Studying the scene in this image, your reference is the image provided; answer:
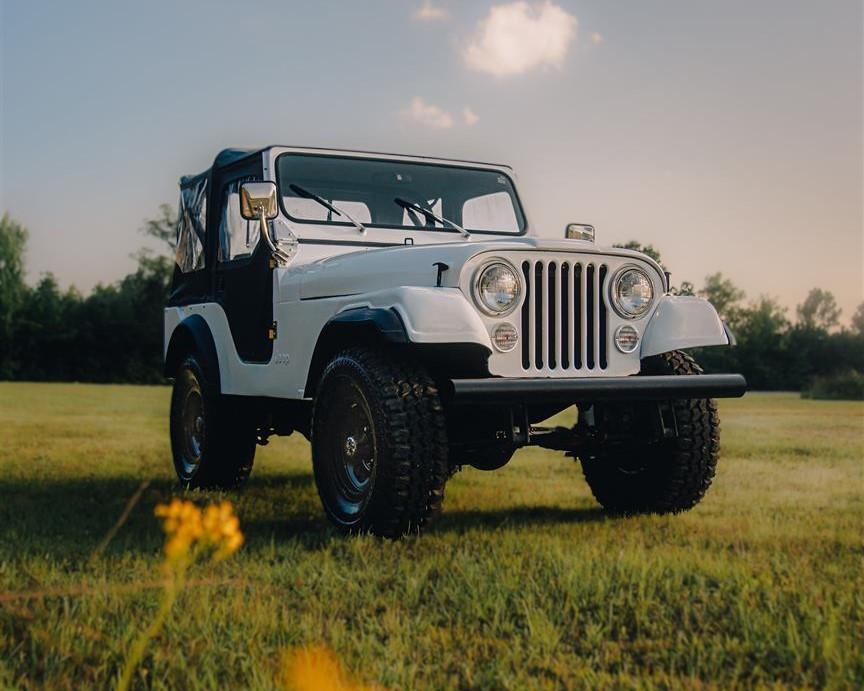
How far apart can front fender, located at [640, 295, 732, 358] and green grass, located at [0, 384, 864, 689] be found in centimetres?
101

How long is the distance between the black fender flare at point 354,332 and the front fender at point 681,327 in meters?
1.47

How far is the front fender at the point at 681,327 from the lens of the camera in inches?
218

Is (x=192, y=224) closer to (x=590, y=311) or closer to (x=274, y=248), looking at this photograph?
(x=274, y=248)

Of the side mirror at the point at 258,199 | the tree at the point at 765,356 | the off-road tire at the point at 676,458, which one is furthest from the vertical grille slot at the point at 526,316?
the tree at the point at 765,356

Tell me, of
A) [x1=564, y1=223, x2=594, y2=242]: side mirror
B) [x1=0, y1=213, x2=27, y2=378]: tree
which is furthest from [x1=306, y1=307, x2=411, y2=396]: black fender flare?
[x1=0, y1=213, x2=27, y2=378]: tree

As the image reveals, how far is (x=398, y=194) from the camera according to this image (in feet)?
22.8

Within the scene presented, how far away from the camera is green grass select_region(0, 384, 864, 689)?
10.5 ft

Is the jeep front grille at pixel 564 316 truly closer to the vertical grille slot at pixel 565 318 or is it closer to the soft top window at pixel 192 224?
the vertical grille slot at pixel 565 318

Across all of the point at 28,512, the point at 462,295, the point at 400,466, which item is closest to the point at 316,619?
the point at 400,466

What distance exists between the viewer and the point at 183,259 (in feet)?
26.9

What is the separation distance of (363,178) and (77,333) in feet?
151

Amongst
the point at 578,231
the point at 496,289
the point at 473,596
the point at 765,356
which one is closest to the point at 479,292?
the point at 496,289

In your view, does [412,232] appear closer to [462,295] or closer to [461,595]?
[462,295]

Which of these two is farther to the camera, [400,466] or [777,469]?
[777,469]
